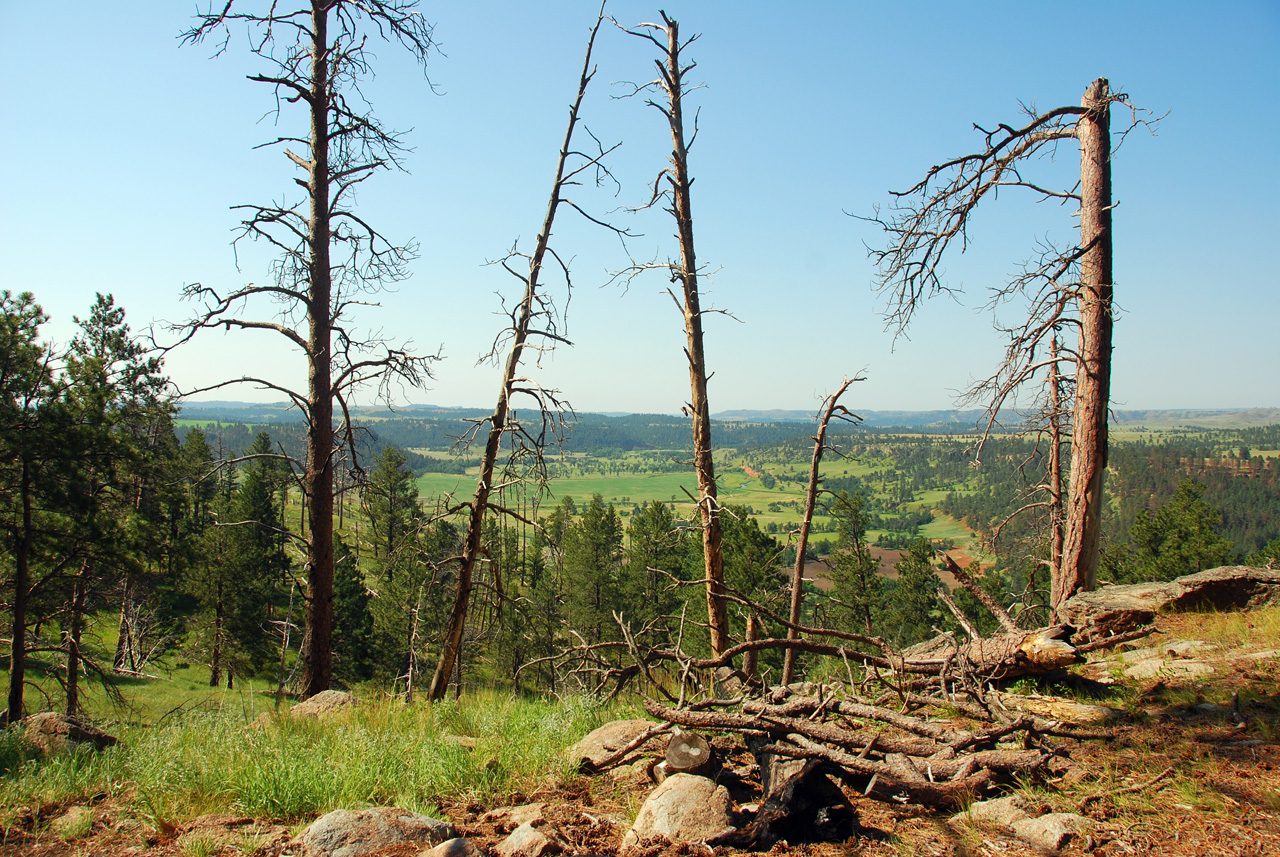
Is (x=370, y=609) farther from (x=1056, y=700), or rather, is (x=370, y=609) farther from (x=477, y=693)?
(x=1056, y=700)

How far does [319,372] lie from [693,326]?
4424 millimetres

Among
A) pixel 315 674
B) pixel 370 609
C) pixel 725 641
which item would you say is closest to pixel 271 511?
pixel 370 609

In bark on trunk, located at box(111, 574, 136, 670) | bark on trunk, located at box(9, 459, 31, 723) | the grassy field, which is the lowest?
the grassy field

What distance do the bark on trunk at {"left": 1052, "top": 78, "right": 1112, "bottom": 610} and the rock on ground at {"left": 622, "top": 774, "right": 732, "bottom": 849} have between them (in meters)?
6.57

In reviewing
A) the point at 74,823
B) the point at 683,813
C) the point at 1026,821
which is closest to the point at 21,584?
the point at 74,823

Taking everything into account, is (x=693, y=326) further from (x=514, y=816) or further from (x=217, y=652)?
(x=217, y=652)

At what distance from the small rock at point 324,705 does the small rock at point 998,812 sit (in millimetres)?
5327

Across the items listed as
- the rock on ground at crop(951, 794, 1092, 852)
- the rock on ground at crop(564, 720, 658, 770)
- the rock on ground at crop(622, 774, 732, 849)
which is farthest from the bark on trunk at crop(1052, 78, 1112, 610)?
the rock on ground at crop(622, 774, 732, 849)

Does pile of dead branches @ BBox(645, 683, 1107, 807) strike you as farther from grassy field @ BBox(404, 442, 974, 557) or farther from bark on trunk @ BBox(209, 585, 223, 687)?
grassy field @ BBox(404, 442, 974, 557)

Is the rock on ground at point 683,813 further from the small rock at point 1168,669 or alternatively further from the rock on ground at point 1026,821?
the small rock at point 1168,669

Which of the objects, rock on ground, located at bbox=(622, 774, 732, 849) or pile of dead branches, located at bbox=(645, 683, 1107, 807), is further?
pile of dead branches, located at bbox=(645, 683, 1107, 807)

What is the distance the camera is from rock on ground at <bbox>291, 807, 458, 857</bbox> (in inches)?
117

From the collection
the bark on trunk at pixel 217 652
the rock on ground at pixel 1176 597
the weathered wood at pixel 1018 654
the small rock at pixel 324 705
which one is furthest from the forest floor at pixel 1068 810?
the bark on trunk at pixel 217 652

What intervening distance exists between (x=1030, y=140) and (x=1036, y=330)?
2.39 m
